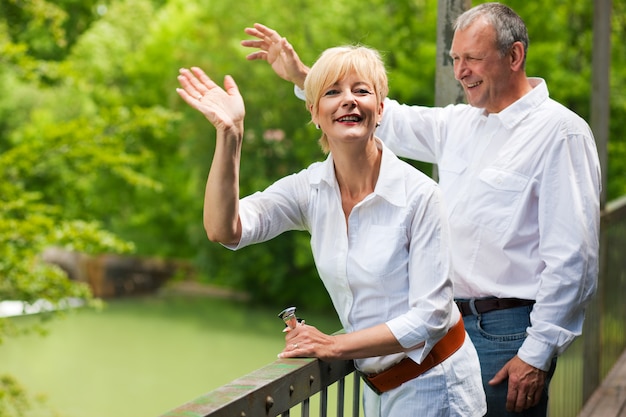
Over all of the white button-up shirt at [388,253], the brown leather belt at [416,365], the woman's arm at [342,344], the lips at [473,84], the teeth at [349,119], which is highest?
the lips at [473,84]

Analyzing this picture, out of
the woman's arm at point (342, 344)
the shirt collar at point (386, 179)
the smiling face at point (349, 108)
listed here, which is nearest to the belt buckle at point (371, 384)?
the woman's arm at point (342, 344)

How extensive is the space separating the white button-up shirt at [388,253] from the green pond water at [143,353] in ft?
38.7

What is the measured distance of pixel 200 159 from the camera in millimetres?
20016

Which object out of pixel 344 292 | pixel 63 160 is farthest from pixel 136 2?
pixel 344 292

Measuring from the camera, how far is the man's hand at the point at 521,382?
2.33 meters

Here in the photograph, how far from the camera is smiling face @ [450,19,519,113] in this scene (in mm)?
2346

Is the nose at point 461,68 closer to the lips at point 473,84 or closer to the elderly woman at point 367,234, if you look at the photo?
the lips at point 473,84

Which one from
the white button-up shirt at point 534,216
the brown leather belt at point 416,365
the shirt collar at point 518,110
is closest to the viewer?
the brown leather belt at point 416,365

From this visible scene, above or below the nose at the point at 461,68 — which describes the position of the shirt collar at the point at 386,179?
below

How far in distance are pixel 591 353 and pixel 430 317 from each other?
2.60 meters

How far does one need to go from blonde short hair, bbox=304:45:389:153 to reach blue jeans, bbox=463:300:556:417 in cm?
71

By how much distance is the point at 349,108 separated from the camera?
1.88m

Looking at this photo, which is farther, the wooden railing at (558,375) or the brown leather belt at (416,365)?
the brown leather belt at (416,365)

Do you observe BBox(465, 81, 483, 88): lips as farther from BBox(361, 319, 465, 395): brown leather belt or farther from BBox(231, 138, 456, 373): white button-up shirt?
BBox(361, 319, 465, 395): brown leather belt
